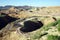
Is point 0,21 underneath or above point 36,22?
underneath

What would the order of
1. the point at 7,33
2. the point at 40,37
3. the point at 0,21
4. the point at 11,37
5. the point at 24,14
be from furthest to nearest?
1. the point at 24,14
2. the point at 0,21
3. the point at 7,33
4. the point at 11,37
5. the point at 40,37

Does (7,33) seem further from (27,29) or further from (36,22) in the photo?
(36,22)

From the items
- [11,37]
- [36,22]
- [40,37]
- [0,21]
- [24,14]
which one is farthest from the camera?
[24,14]

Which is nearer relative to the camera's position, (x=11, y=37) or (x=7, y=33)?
(x=11, y=37)

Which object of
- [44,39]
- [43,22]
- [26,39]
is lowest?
[43,22]

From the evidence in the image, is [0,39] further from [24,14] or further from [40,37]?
[24,14]

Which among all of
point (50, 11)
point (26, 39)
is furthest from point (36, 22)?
point (50, 11)

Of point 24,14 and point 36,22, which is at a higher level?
point 36,22

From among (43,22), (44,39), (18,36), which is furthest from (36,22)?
(44,39)

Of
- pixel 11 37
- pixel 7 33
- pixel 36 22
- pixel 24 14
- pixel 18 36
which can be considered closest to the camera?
pixel 18 36
